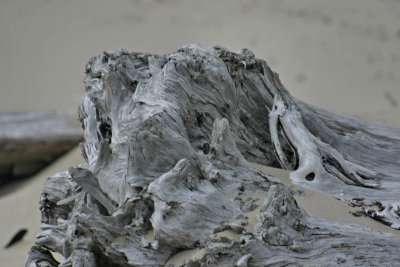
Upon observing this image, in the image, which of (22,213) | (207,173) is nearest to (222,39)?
(22,213)

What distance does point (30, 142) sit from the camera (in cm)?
609

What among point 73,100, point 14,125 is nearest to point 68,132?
point 14,125

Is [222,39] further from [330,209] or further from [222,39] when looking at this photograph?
[330,209]

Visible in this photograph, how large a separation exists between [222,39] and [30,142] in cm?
533

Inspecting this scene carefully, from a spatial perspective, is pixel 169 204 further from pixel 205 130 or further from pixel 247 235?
pixel 205 130

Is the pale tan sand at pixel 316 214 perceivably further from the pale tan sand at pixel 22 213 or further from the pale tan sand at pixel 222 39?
the pale tan sand at pixel 222 39

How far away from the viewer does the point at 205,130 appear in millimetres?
2828

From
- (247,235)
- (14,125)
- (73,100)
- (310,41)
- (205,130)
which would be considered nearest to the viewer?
(247,235)

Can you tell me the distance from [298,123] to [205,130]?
21.2 inches

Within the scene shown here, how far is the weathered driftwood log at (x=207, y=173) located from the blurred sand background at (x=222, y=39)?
18.1 feet

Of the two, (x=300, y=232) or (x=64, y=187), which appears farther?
(x=64, y=187)

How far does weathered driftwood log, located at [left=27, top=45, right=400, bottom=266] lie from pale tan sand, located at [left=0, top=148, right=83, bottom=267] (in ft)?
4.80

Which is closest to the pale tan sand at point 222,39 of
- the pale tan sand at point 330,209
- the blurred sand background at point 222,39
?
the blurred sand background at point 222,39

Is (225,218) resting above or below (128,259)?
above
